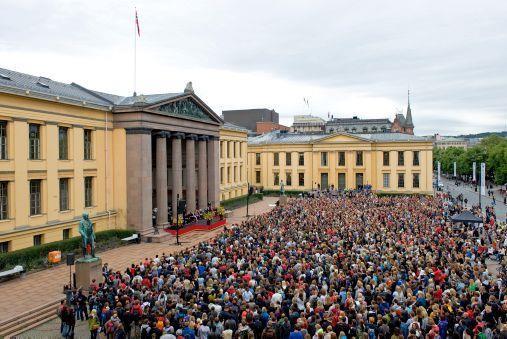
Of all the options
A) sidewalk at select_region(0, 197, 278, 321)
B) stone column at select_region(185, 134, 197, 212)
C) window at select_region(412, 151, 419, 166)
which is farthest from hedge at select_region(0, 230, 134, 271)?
window at select_region(412, 151, 419, 166)

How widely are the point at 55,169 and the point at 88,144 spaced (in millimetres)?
4442

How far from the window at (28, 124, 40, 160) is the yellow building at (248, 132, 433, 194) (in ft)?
163

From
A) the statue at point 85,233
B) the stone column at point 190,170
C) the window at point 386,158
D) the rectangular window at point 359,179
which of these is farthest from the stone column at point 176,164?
the window at point 386,158

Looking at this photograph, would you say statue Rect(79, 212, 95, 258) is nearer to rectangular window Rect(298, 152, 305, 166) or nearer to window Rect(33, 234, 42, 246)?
window Rect(33, 234, 42, 246)

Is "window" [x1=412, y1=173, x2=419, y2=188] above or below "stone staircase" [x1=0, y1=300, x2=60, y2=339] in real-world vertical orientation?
above

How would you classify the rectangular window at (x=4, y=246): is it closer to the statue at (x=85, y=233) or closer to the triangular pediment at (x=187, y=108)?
the statue at (x=85, y=233)

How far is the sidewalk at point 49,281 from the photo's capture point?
1955 centimetres

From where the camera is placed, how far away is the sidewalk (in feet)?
64.1

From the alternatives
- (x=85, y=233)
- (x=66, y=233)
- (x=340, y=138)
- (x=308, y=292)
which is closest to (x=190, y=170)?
(x=66, y=233)

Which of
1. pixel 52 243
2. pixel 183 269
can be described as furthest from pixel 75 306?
pixel 52 243

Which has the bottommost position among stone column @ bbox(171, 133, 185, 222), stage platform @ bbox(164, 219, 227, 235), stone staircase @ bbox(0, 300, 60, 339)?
stone staircase @ bbox(0, 300, 60, 339)

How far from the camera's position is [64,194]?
3133 cm

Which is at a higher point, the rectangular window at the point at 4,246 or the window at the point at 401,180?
the window at the point at 401,180

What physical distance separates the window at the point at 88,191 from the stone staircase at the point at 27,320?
14.7 meters
